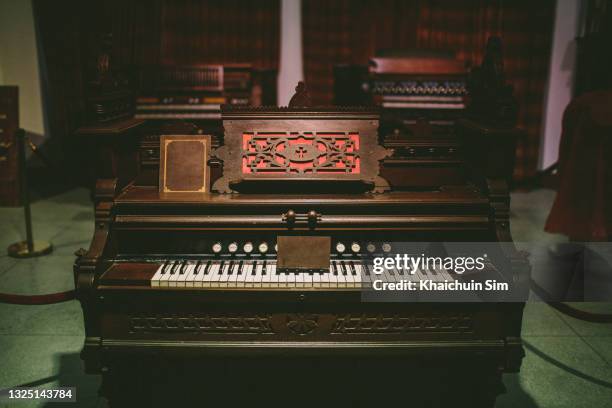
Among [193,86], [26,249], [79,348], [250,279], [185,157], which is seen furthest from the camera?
[193,86]

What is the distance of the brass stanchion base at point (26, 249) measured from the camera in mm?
4516

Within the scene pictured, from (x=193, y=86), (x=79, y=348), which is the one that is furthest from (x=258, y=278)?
(x=193, y=86)

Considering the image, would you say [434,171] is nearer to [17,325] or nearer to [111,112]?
[111,112]

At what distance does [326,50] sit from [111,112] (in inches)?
190

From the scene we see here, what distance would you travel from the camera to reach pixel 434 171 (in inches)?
100.0

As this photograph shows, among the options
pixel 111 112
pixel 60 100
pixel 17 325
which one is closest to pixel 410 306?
pixel 111 112

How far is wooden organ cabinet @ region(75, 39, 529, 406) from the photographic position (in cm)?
211

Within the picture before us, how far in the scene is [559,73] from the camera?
22.3 feet

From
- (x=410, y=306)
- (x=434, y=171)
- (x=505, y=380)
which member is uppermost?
(x=434, y=171)

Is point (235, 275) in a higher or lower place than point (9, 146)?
lower

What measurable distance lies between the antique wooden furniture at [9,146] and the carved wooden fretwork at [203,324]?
146 inches

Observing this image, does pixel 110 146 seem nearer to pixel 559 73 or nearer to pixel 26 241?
pixel 26 241

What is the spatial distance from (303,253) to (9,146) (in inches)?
170

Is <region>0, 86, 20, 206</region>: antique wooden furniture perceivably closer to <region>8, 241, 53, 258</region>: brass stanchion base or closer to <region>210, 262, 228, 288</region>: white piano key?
<region>8, 241, 53, 258</region>: brass stanchion base
